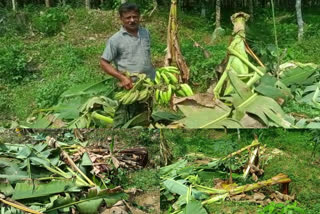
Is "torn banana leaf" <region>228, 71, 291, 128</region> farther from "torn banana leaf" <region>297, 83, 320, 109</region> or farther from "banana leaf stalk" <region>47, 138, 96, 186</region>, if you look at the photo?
"banana leaf stalk" <region>47, 138, 96, 186</region>

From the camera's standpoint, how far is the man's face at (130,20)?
3352 millimetres

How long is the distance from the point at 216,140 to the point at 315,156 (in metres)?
0.83

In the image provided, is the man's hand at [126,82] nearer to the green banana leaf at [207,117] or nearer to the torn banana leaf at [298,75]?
the green banana leaf at [207,117]

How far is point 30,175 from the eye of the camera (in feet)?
8.55

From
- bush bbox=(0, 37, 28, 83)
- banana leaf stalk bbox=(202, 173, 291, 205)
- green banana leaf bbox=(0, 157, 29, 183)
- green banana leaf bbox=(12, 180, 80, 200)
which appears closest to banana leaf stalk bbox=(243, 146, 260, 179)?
banana leaf stalk bbox=(202, 173, 291, 205)

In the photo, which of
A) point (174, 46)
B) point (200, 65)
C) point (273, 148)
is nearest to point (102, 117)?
point (273, 148)

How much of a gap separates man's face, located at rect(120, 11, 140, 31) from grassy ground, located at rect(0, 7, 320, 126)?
1212mm

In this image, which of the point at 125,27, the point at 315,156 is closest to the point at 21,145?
the point at 125,27

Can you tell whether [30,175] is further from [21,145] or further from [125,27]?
[125,27]

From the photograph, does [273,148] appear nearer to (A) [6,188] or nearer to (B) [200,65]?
(A) [6,188]

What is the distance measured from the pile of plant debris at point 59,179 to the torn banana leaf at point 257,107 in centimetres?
87

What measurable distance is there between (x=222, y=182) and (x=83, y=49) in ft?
14.5

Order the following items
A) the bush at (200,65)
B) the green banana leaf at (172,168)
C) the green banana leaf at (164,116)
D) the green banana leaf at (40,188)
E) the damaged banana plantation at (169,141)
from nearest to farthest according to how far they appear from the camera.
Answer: the green banana leaf at (40,188)
the damaged banana plantation at (169,141)
the green banana leaf at (164,116)
the green banana leaf at (172,168)
the bush at (200,65)

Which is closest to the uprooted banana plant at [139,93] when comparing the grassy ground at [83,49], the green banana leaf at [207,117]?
the green banana leaf at [207,117]
